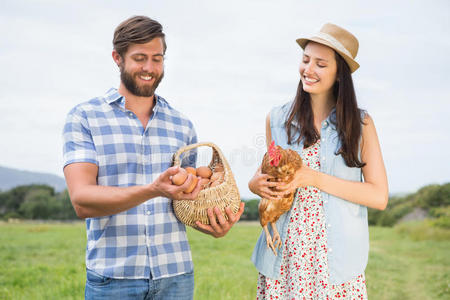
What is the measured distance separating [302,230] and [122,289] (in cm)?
109

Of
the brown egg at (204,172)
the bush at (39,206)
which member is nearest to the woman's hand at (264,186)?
the brown egg at (204,172)

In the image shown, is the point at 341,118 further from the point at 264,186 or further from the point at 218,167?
the point at 218,167

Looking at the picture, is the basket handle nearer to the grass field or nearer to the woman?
the woman

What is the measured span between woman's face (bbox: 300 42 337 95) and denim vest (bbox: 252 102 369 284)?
0.23m

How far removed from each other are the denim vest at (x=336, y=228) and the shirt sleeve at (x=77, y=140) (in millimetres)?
1186

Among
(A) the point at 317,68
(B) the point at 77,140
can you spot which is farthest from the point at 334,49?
(B) the point at 77,140

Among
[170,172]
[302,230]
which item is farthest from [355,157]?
[170,172]

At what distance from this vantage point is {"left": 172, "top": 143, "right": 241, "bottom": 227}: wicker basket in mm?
2152

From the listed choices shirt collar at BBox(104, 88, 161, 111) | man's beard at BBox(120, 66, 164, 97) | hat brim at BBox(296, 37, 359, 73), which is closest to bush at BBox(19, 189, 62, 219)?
shirt collar at BBox(104, 88, 161, 111)

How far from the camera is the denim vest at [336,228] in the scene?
2379mm

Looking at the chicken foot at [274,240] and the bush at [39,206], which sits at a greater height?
the chicken foot at [274,240]

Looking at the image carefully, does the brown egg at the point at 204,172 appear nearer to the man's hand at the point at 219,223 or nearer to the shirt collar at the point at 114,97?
the man's hand at the point at 219,223

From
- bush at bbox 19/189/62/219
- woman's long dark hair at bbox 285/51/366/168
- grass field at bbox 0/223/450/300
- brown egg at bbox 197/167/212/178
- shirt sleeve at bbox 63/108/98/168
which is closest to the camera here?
shirt sleeve at bbox 63/108/98/168

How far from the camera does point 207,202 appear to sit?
2150 millimetres
